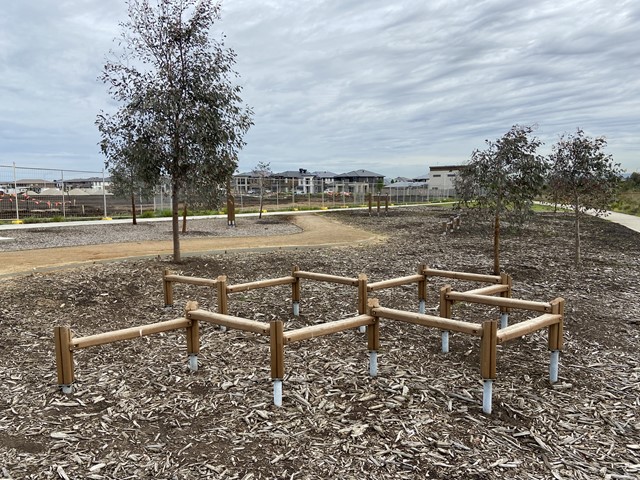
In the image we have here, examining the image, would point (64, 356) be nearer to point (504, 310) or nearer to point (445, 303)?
point (445, 303)

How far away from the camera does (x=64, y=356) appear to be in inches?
159

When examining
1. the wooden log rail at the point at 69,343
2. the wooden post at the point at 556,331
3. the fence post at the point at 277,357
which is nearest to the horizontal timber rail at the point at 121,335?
the wooden log rail at the point at 69,343

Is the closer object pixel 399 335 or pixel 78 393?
pixel 78 393

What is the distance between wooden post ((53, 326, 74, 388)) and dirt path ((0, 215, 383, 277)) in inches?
205

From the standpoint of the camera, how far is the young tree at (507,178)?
8586 mm

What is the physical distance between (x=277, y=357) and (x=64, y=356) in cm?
175

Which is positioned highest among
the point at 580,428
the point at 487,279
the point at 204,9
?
the point at 204,9

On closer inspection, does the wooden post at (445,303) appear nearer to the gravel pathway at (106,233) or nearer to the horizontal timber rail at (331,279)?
the horizontal timber rail at (331,279)

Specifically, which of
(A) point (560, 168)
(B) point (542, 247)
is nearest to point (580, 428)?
(A) point (560, 168)

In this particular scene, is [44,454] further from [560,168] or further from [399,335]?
[560,168]

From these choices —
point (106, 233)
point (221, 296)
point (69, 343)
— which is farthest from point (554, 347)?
point (106, 233)

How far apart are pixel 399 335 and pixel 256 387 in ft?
6.87

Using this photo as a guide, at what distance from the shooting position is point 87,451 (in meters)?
3.28

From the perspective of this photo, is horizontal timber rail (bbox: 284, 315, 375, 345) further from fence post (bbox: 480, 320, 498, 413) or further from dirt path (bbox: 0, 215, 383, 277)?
dirt path (bbox: 0, 215, 383, 277)
